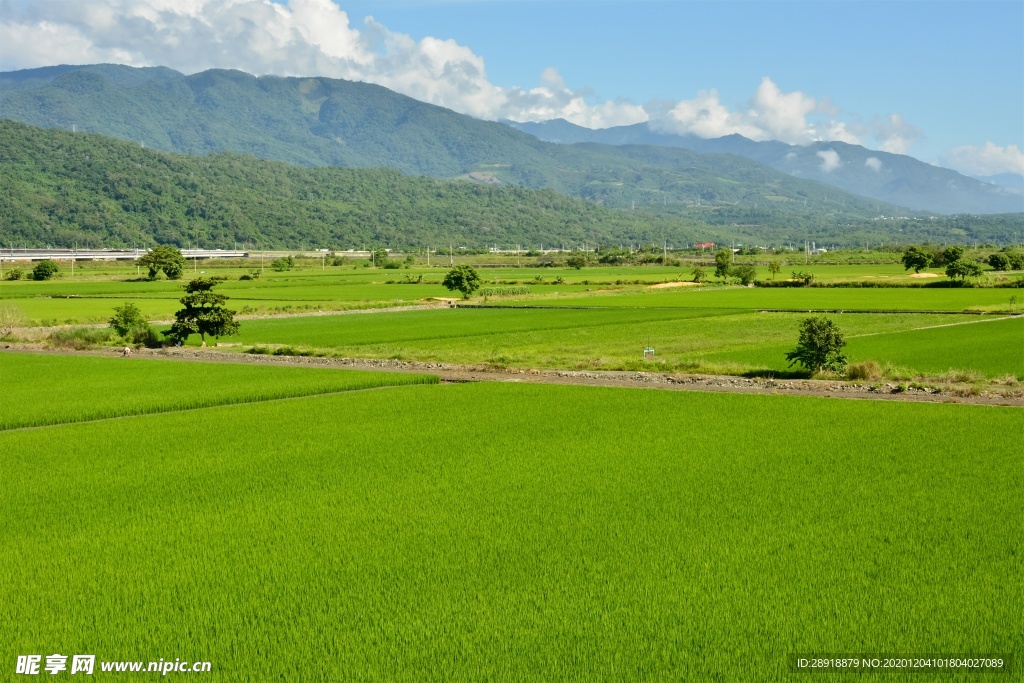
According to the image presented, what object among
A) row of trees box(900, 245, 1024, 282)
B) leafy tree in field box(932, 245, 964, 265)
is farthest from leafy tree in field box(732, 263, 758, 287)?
row of trees box(900, 245, 1024, 282)

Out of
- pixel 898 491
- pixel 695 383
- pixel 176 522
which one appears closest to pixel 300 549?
pixel 176 522

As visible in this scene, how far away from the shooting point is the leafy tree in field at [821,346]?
91.4 ft

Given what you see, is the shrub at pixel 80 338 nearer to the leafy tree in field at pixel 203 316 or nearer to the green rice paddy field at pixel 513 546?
the leafy tree in field at pixel 203 316

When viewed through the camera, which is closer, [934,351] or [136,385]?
[136,385]

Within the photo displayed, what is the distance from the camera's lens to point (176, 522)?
12305mm

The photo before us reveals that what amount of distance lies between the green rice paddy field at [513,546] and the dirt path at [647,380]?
4985mm

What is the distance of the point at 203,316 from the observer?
3856 cm

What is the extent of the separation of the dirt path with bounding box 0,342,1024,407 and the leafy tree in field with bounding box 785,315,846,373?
1221mm

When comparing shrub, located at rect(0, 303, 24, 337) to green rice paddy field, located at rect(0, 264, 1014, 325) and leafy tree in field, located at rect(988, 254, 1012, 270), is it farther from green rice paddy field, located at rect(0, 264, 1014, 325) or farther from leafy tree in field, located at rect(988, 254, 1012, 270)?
leafy tree in field, located at rect(988, 254, 1012, 270)

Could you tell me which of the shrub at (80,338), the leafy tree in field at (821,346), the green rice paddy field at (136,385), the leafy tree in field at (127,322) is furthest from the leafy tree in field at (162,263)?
the leafy tree in field at (821,346)

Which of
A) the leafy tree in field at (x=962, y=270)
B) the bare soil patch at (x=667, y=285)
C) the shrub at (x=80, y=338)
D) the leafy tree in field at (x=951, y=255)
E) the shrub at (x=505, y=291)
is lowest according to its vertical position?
the shrub at (x=80, y=338)

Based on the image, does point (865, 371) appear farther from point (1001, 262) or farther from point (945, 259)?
point (1001, 262)

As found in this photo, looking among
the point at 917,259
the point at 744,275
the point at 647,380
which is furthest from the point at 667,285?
the point at 647,380

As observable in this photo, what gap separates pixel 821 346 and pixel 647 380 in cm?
502
